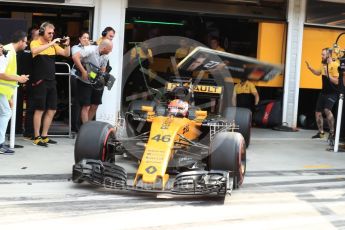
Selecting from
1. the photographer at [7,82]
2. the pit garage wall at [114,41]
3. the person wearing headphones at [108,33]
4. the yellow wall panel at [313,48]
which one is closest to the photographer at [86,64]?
the person wearing headphones at [108,33]

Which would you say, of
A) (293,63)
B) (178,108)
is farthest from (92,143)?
(293,63)

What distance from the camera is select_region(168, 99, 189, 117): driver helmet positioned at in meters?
8.27

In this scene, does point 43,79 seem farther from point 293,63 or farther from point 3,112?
point 293,63

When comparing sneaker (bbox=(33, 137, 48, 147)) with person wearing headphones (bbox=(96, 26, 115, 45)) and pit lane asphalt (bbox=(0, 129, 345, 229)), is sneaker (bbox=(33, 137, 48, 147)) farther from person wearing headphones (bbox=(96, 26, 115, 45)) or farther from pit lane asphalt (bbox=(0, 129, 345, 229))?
person wearing headphones (bbox=(96, 26, 115, 45))

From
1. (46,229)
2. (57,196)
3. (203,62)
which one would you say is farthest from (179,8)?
(46,229)

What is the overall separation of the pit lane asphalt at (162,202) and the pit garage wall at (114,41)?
7.96ft

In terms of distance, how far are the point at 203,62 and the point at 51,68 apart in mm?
2803

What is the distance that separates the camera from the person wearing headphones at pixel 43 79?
33.1 feet

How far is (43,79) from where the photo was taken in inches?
403

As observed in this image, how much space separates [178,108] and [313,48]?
7.34m

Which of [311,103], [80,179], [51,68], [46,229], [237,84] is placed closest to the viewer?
[46,229]

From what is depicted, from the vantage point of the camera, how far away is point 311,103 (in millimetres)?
Answer: 15469

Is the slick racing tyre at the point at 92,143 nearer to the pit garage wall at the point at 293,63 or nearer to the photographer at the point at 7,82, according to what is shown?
the photographer at the point at 7,82

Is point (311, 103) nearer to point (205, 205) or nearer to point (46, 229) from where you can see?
point (205, 205)
